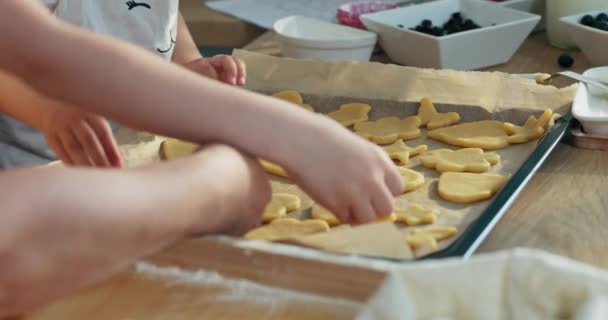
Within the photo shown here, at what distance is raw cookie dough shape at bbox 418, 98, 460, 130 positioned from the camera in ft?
3.17

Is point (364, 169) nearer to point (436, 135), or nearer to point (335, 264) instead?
point (335, 264)

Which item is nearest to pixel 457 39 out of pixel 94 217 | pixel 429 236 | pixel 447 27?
pixel 447 27

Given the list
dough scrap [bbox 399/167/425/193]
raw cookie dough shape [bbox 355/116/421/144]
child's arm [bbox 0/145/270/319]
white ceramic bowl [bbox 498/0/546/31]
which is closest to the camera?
child's arm [bbox 0/145/270/319]

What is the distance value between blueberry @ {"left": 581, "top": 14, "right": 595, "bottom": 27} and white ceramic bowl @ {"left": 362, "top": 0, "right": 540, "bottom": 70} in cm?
6

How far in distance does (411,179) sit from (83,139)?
311mm

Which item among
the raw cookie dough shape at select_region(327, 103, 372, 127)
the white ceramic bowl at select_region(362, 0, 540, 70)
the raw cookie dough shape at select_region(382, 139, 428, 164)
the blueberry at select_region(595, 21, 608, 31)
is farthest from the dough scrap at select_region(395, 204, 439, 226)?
the blueberry at select_region(595, 21, 608, 31)

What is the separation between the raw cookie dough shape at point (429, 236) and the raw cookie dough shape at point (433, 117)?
0.24 meters

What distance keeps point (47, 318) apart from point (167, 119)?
0.15 metres

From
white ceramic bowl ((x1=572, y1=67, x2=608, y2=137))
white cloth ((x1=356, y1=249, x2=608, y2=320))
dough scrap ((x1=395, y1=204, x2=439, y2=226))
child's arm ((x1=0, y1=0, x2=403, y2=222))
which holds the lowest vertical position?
dough scrap ((x1=395, y1=204, x2=439, y2=226))

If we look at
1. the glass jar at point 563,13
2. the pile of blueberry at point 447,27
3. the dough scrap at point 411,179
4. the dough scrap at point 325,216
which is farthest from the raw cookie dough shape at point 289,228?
the glass jar at point 563,13

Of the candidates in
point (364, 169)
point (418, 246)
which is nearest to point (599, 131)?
point (418, 246)

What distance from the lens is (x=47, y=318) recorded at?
0.56 m

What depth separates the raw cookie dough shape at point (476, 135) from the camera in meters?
0.92

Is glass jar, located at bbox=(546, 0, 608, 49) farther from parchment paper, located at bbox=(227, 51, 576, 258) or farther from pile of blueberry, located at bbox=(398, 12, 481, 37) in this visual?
parchment paper, located at bbox=(227, 51, 576, 258)
